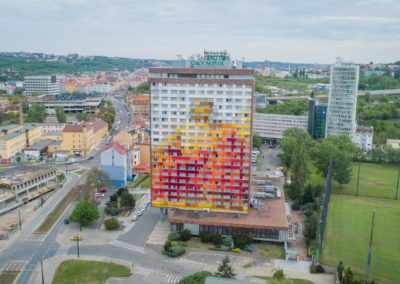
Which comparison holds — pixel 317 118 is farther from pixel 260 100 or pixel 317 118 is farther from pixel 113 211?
pixel 113 211

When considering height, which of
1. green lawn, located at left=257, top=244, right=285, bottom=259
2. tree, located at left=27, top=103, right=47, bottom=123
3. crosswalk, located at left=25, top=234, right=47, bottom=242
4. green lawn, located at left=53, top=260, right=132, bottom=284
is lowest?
green lawn, located at left=53, top=260, right=132, bottom=284

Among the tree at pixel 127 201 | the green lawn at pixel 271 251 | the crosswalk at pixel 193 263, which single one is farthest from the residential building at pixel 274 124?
the crosswalk at pixel 193 263

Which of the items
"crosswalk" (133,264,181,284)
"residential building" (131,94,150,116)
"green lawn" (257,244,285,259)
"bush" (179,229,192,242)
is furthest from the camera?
"residential building" (131,94,150,116)

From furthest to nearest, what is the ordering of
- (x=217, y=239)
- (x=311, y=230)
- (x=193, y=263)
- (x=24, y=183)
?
(x=24, y=183)
(x=217, y=239)
(x=311, y=230)
(x=193, y=263)

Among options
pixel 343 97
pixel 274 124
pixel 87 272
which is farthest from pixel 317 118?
pixel 87 272

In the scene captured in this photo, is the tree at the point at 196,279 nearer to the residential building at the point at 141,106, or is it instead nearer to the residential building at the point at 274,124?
the residential building at the point at 274,124

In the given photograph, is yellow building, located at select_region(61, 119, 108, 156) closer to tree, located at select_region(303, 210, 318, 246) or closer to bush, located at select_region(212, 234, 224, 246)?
bush, located at select_region(212, 234, 224, 246)

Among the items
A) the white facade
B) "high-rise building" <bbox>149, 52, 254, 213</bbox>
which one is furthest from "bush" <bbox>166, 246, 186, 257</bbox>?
the white facade

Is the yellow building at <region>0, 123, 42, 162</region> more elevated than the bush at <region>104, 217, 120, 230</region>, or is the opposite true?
the yellow building at <region>0, 123, 42, 162</region>
